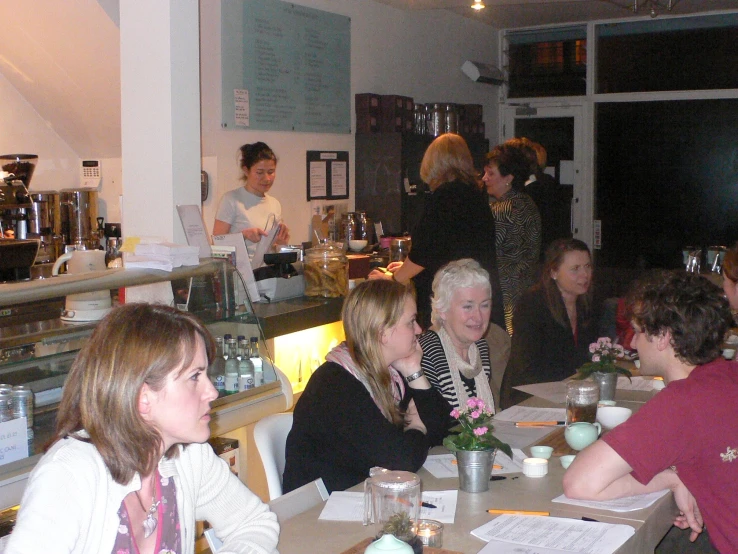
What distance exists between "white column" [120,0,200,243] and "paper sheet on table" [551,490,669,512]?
1908 mm

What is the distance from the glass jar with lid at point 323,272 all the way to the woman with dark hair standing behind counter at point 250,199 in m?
0.78

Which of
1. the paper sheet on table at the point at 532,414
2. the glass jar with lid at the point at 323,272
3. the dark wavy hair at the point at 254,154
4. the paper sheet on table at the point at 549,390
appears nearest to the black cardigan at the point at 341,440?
the paper sheet on table at the point at 532,414

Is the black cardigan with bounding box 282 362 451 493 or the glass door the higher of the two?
the glass door

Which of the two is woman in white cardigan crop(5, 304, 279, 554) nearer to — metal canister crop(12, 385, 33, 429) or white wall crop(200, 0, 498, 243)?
metal canister crop(12, 385, 33, 429)

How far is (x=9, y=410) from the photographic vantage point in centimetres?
219

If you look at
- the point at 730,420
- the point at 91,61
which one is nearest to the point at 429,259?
the point at 91,61

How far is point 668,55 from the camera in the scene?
25.3 feet

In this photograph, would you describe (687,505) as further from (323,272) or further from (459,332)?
(323,272)

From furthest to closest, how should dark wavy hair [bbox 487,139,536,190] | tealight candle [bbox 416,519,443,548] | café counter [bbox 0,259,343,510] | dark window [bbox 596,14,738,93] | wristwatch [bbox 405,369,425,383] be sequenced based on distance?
dark window [bbox 596,14,738,93], dark wavy hair [bbox 487,139,536,190], wristwatch [bbox 405,369,425,383], café counter [bbox 0,259,343,510], tealight candle [bbox 416,519,443,548]

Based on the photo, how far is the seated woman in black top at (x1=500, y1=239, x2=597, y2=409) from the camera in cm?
360

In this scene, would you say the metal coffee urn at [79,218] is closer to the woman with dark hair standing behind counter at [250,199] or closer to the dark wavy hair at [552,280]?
the woman with dark hair standing behind counter at [250,199]

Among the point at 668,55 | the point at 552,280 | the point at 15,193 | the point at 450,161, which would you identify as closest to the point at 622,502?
the point at 552,280

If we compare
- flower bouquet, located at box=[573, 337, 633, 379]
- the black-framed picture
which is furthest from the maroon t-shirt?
the black-framed picture

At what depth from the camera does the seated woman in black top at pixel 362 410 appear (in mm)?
2297
